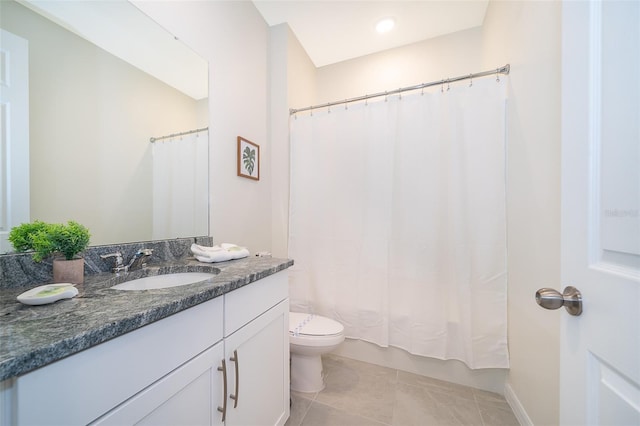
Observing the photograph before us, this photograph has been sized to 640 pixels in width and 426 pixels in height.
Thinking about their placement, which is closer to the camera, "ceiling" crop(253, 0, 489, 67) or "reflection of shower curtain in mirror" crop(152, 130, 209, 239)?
"reflection of shower curtain in mirror" crop(152, 130, 209, 239)

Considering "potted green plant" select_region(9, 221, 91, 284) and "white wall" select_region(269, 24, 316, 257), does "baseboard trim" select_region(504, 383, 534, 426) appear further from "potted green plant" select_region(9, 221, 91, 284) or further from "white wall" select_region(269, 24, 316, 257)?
"potted green plant" select_region(9, 221, 91, 284)

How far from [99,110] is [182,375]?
39.9 inches

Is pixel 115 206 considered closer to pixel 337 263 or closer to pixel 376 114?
pixel 337 263

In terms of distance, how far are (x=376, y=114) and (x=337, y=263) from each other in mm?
1156

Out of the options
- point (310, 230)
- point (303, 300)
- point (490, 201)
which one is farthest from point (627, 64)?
point (303, 300)

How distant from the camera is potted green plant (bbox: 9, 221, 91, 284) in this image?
2.31 ft

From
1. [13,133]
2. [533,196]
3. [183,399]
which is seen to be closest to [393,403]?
[183,399]

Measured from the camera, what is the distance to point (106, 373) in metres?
0.47

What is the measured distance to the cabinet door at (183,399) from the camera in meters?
0.52

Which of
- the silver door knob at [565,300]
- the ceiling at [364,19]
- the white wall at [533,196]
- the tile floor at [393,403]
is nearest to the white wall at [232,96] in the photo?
the ceiling at [364,19]

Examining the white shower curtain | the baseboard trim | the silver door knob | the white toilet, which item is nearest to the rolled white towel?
the white toilet

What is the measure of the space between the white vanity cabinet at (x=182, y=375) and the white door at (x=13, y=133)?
0.61 metres

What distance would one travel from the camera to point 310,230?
191 cm

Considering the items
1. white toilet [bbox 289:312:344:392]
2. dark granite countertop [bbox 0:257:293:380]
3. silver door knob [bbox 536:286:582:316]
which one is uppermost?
silver door knob [bbox 536:286:582:316]
